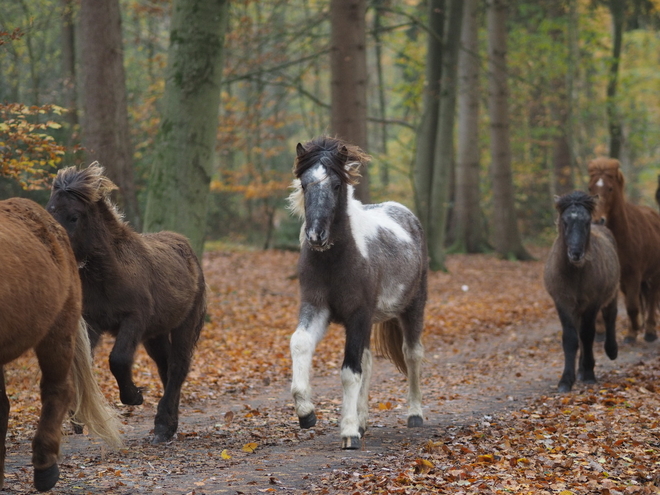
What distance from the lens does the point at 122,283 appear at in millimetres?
6270

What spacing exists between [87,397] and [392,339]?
3476 millimetres

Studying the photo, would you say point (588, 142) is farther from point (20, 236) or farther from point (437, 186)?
point (20, 236)

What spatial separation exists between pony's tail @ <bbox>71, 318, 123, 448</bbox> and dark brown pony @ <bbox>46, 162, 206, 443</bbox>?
1.51ft

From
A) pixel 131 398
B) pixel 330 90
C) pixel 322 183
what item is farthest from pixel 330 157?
pixel 330 90

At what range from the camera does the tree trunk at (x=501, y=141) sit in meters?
23.8

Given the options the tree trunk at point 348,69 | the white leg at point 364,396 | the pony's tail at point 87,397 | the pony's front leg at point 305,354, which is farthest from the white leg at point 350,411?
the tree trunk at point 348,69

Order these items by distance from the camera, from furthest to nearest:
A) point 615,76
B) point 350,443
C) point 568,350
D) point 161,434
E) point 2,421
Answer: point 615,76 → point 568,350 → point 161,434 → point 350,443 → point 2,421

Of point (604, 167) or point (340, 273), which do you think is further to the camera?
point (604, 167)

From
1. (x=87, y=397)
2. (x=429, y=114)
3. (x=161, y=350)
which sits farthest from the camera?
(x=429, y=114)

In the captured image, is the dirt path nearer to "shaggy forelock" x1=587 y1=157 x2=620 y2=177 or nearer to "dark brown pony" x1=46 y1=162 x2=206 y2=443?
"dark brown pony" x1=46 y1=162 x2=206 y2=443

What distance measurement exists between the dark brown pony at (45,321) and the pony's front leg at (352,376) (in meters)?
1.95

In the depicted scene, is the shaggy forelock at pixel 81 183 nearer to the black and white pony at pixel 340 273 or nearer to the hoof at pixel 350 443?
the black and white pony at pixel 340 273

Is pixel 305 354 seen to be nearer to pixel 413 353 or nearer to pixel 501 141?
pixel 413 353

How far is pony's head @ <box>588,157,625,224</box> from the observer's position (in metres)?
11.6
